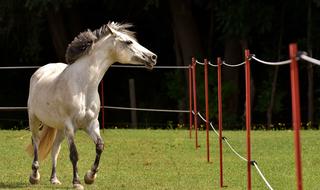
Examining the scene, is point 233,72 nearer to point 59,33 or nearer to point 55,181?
point 59,33

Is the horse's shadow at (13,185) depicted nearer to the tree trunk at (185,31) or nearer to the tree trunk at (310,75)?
the tree trunk at (310,75)

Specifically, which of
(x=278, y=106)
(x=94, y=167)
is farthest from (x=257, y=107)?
(x=94, y=167)

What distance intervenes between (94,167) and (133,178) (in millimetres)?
1338

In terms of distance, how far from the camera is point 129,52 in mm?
10766

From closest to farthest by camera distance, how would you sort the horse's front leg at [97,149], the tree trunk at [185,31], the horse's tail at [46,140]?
the horse's front leg at [97,149] → the horse's tail at [46,140] → the tree trunk at [185,31]

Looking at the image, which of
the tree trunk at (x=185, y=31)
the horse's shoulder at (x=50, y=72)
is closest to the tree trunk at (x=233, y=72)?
the tree trunk at (x=185, y=31)

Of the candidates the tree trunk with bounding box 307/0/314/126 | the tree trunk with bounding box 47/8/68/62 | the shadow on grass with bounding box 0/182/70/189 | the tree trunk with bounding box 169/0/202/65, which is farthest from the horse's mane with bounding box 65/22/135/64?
the tree trunk with bounding box 47/8/68/62

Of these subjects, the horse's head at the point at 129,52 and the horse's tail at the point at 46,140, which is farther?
the horse's tail at the point at 46,140

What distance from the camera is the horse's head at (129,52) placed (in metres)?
10.7

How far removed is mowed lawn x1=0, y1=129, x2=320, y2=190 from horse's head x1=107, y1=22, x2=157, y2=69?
5.26ft

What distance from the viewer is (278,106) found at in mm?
24234

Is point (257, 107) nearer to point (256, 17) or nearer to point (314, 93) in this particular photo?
point (314, 93)

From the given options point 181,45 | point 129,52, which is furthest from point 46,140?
point 181,45

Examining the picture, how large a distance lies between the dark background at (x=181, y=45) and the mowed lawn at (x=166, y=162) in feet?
16.1
